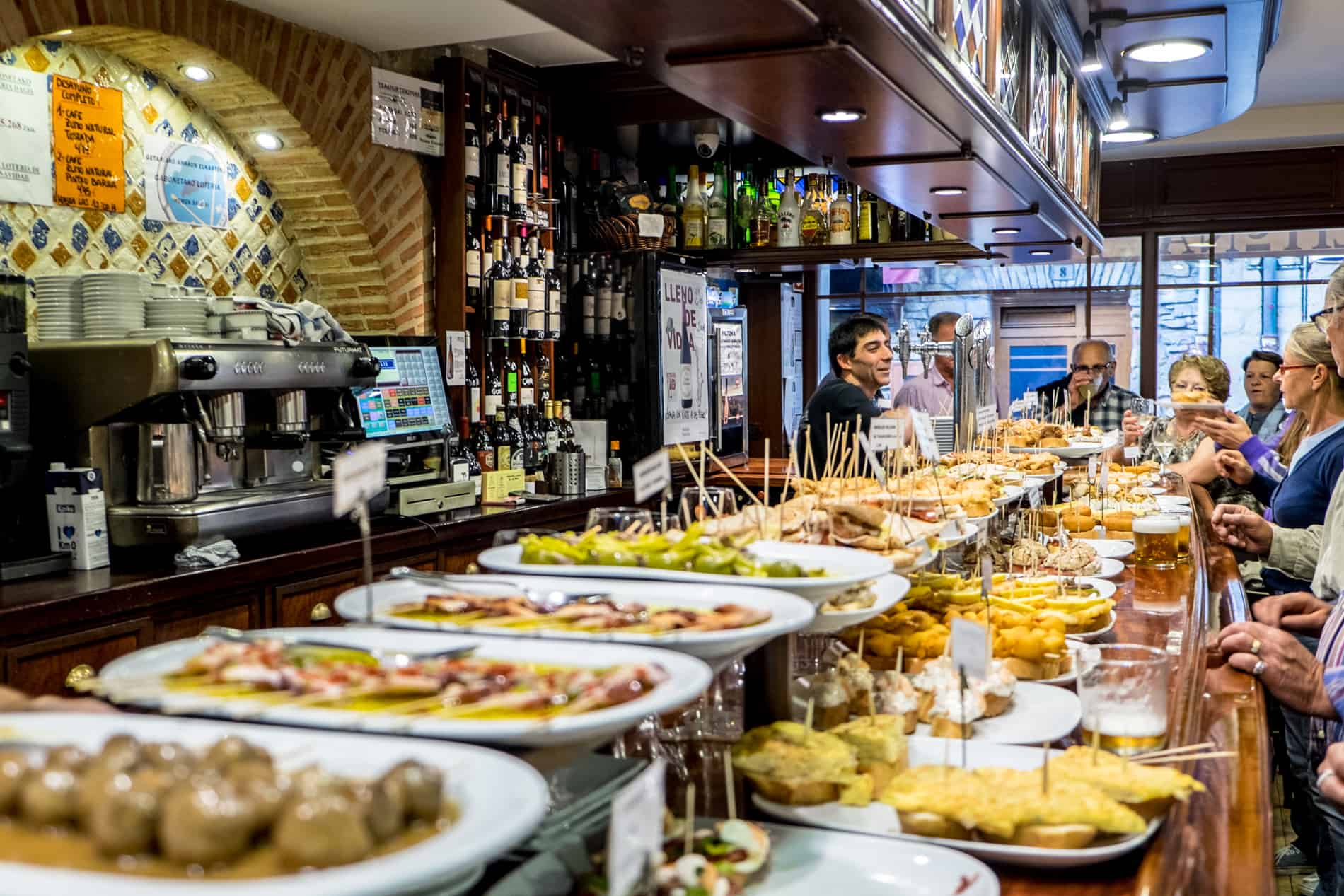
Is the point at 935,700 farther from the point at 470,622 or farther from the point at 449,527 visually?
the point at 449,527

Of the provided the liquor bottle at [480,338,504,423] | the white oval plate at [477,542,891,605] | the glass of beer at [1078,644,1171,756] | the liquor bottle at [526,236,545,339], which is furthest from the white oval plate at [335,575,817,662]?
the liquor bottle at [526,236,545,339]

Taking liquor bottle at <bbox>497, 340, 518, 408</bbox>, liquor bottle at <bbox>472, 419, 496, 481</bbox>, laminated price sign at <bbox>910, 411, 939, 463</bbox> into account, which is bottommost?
liquor bottle at <bbox>472, 419, 496, 481</bbox>

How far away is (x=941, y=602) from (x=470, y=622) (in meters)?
1.30

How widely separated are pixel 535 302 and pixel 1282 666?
4174mm

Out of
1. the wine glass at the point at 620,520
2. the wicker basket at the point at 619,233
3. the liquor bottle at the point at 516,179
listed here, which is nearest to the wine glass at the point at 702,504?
the wine glass at the point at 620,520

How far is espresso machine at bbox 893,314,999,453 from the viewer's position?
14.5 feet

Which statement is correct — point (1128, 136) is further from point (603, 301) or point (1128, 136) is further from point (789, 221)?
point (603, 301)

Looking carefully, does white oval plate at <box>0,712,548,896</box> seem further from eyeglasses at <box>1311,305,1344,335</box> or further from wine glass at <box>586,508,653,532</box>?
eyeglasses at <box>1311,305,1344,335</box>

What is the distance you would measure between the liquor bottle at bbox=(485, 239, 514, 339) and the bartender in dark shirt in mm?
1502

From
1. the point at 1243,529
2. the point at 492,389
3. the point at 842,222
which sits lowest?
the point at 1243,529

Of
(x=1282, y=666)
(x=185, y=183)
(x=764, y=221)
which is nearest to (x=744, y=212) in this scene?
(x=764, y=221)

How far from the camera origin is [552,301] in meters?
6.19

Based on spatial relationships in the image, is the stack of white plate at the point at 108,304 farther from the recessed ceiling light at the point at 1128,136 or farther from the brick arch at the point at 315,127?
the recessed ceiling light at the point at 1128,136

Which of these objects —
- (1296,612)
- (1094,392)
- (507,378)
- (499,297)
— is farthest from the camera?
(1094,392)
